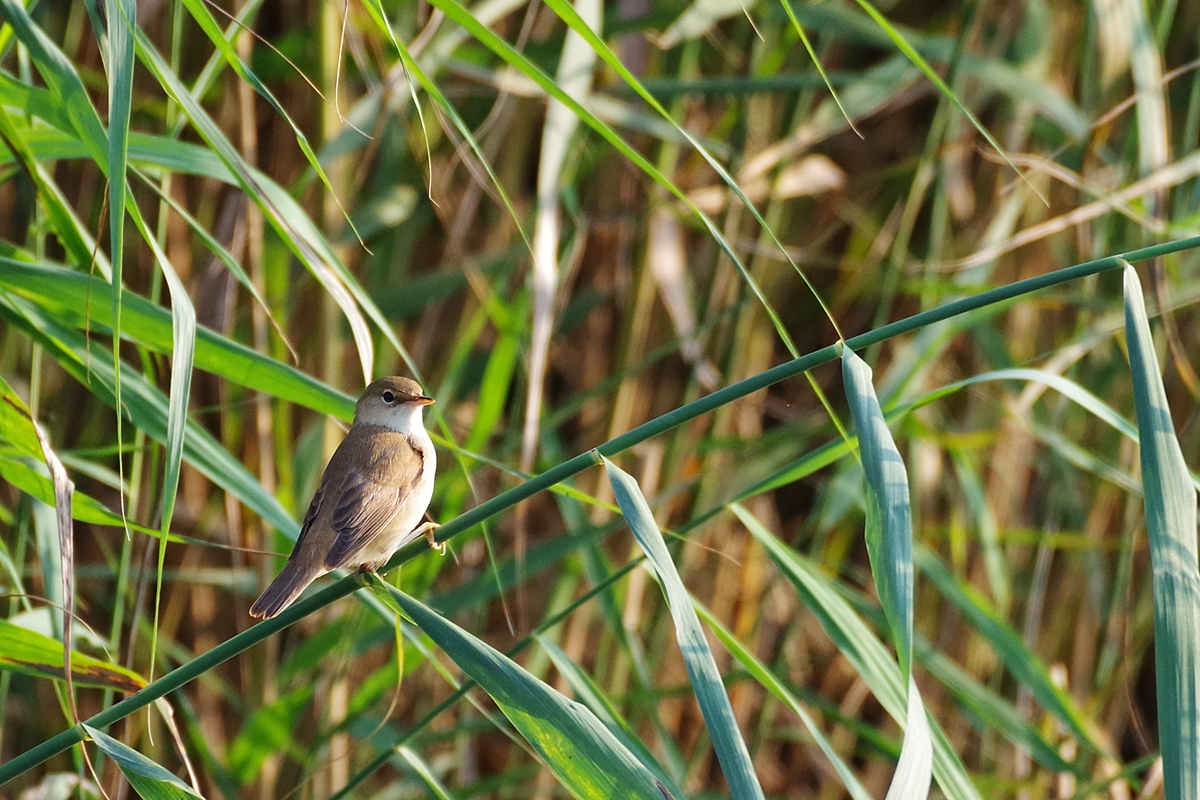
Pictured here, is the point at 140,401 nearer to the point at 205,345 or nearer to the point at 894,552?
the point at 205,345

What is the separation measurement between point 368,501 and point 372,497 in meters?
0.01

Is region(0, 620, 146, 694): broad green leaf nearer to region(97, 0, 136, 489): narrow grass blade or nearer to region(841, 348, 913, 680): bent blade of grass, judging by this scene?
region(97, 0, 136, 489): narrow grass blade

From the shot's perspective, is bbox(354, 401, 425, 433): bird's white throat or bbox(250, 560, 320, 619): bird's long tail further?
bbox(354, 401, 425, 433): bird's white throat

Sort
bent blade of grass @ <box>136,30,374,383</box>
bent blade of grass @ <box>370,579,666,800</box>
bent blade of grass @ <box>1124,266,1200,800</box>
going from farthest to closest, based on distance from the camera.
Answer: bent blade of grass @ <box>136,30,374,383</box>
bent blade of grass @ <box>370,579,666,800</box>
bent blade of grass @ <box>1124,266,1200,800</box>

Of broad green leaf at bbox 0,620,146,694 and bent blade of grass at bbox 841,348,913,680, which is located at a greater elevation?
bent blade of grass at bbox 841,348,913,680

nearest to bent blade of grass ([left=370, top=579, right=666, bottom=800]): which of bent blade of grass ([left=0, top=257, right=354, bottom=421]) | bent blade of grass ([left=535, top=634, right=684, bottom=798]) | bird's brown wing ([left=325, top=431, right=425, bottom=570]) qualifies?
bent blade of grass ([left=535, top=634, right=684, bottom=798])

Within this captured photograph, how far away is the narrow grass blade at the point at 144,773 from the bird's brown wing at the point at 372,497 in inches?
22.8

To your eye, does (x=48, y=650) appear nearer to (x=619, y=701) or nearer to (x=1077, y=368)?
(x=619, y=701)

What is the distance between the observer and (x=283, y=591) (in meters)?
1.71

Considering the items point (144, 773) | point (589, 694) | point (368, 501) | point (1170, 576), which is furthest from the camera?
point (368, 501)

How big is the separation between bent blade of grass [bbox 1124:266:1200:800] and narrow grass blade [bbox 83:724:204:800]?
0.94 meters

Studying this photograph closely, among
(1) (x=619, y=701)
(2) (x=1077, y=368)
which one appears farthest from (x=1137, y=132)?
(1) (x=619, y=701)

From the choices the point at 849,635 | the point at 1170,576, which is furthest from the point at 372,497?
the point at 1170,576

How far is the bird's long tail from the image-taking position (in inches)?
64.1
